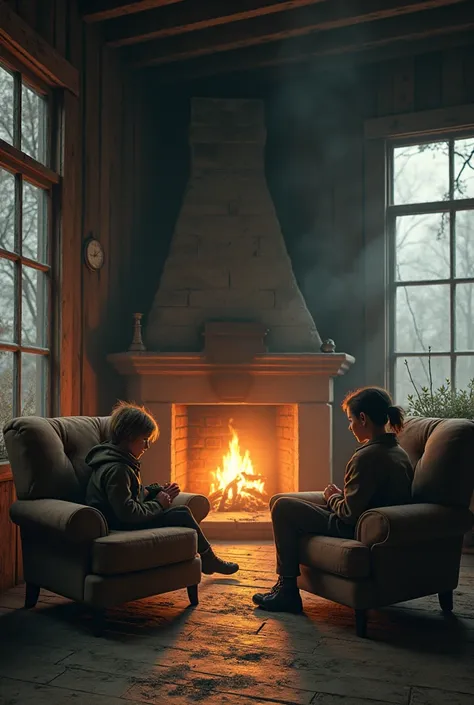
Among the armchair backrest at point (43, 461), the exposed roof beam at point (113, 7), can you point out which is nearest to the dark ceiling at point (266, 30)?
the exposed roof beam at point (113, 7)

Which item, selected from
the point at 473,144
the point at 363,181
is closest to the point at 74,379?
the point at 363,181

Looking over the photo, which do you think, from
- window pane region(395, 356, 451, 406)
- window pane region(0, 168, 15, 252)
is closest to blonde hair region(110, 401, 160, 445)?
window pane region(0, 168, 15, 252)

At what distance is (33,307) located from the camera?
149 inches

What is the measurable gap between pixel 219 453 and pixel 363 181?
2.22 metres

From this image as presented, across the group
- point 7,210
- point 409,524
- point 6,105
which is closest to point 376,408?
point 409,524

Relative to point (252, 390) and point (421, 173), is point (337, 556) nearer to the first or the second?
point (252, 390)

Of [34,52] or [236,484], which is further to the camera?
[236,484]

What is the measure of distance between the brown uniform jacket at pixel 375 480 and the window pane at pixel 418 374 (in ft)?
6.57

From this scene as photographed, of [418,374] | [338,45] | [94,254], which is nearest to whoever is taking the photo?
[94,254]

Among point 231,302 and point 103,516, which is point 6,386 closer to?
point 103,516

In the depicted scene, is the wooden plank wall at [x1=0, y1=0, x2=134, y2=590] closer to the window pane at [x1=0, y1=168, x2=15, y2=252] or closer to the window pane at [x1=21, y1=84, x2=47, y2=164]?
the window pane at [x1=21, y1=84, x2=47, y2=164]

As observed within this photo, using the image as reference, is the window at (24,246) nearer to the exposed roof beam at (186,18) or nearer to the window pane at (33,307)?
the window pane at (33,307)

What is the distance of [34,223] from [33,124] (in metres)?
0.55

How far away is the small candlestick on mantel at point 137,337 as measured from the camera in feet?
14.7
